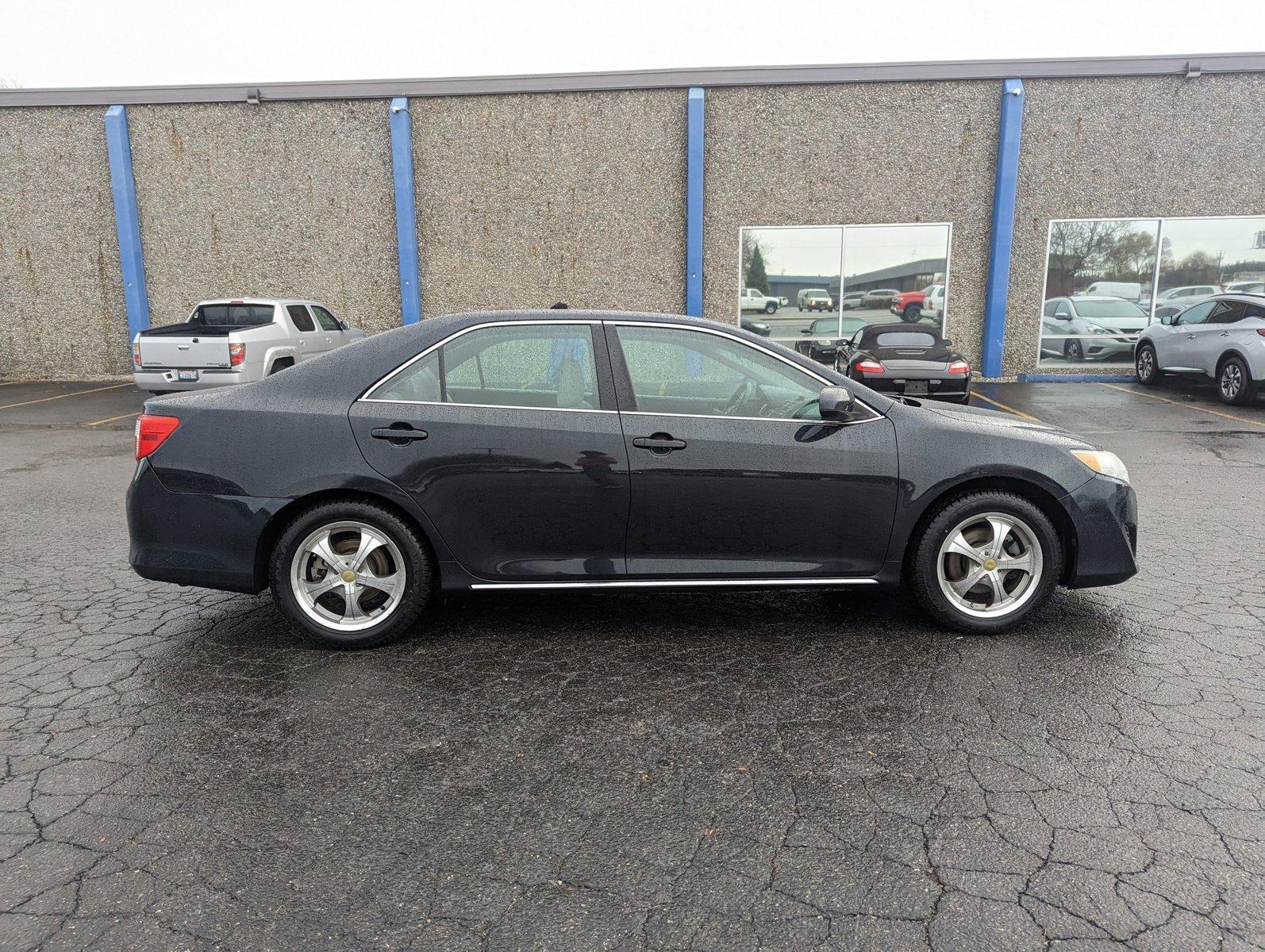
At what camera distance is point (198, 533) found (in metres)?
4.18

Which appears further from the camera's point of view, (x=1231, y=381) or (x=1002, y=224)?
(x=1002, y=224)

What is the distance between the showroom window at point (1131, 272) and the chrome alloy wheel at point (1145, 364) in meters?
0.93

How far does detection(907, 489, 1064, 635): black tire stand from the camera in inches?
170

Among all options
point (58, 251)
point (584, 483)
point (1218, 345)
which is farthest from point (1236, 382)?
point (58, 251)

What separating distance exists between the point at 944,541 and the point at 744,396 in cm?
119

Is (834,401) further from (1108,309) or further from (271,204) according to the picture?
(271,204)

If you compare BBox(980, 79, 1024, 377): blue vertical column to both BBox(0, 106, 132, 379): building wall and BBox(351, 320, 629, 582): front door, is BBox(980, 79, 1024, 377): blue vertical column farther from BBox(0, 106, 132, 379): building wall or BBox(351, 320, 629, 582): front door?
BBox(0, 106, 132, 379): building wall

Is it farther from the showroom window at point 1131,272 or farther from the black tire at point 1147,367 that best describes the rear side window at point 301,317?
the black tire at point 1147,367

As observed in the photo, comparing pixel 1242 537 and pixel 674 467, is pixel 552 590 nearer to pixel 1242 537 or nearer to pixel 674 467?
pixel 674 467

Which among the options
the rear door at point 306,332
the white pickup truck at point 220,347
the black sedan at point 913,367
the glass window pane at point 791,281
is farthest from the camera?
the glass window pane at point 791,281

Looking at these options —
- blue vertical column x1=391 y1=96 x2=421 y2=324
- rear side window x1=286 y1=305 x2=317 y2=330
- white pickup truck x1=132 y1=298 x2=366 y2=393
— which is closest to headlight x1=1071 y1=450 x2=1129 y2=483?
white pickup truck x1=132 y1=298 x2=366 y2=393

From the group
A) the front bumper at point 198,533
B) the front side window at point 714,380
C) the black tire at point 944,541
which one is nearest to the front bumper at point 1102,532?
the black tire at point 944,541

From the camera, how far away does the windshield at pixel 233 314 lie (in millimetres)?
13664

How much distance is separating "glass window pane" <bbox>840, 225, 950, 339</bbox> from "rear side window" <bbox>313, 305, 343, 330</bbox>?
913 centimetres
